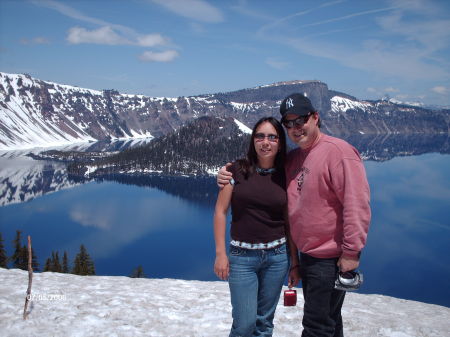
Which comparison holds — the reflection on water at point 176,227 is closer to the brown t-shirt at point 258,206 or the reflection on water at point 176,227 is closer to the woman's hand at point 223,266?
the woman's hand at point 223,266

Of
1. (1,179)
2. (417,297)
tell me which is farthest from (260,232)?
(1,179)

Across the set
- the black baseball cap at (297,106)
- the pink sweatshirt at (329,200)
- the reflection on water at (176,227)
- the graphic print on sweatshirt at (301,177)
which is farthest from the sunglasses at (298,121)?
the reflection on water at (176,227)

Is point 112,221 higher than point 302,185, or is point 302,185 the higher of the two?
point 302,185

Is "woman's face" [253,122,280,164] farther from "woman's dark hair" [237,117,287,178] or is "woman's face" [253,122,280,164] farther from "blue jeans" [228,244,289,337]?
"blue jeans" [228,244,289,337]

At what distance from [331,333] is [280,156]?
10.5 feet

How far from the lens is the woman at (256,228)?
242 inches

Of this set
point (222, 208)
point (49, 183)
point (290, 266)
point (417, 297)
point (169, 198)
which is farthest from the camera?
point (49, 183)

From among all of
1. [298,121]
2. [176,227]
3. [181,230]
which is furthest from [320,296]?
[176,227]

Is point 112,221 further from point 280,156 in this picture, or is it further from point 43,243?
point 280,156

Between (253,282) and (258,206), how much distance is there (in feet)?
4.54

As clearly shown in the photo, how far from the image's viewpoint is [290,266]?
6.88 meters

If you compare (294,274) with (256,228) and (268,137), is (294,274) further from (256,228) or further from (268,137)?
(268,137)

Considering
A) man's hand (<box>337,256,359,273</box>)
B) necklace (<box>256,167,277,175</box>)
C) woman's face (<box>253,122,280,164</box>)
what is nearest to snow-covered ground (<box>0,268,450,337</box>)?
man's hand (<box>337,256,359,273</box>)

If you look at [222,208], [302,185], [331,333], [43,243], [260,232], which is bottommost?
[43,243]
